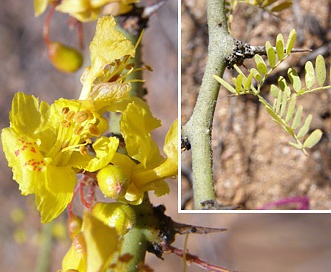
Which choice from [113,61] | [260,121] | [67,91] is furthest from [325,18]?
[67,91]

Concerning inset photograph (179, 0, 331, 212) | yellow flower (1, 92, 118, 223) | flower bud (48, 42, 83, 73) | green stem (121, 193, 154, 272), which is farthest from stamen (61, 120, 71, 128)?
inset photograph (179, 0, 331, 212)

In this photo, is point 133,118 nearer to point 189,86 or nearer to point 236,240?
point 189,86

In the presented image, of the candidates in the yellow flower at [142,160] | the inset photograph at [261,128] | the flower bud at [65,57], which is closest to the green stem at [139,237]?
the yellow flower at [142,160]

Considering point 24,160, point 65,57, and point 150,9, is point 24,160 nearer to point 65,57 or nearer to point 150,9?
point 150,9

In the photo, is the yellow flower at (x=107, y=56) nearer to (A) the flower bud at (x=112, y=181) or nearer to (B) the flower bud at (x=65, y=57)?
(A) the flower bud at (x=112, y=181)

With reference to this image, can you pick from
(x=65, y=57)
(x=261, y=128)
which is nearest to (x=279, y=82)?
(x=65, y=57)

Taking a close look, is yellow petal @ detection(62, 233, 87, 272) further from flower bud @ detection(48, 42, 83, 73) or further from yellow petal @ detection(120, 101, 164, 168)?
flower bud @ detection(48, 42, 83, 73)
